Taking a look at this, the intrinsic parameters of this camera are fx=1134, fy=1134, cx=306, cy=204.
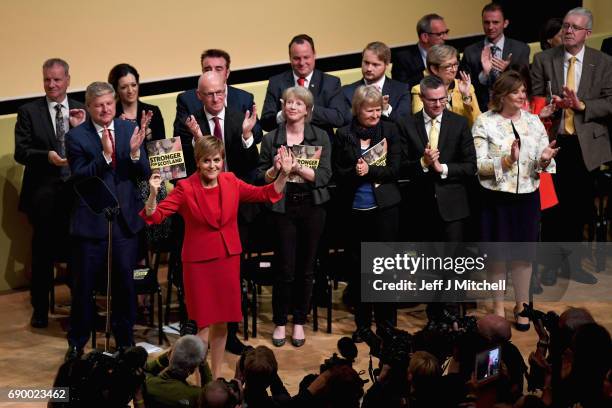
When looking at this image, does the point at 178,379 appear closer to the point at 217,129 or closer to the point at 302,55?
the point at 217,129

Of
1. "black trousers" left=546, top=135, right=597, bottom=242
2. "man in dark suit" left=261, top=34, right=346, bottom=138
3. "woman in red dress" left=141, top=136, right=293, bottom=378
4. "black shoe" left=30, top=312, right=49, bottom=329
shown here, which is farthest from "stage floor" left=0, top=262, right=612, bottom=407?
"man in dark suit" left=261, top=34, right=346, bottom=138

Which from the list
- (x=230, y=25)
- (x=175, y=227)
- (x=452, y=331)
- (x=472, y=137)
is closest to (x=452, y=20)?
(x=230, y=25)

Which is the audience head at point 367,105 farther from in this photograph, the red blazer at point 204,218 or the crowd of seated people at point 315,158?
the red blazer at point 204,218

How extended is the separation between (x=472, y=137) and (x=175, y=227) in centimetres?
206

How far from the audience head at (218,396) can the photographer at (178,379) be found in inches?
17.0

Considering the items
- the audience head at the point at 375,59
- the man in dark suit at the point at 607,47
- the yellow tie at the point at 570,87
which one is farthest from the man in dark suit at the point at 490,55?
the audience head at the point at 375,59

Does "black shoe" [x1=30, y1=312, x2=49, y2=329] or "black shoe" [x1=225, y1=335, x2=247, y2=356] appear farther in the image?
"black shoe" [x1=30, y1=312, x2=49, y2=329]

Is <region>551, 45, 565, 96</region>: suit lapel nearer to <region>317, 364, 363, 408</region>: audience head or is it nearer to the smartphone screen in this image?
the smartphone screen

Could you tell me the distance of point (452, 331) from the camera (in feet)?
18.1

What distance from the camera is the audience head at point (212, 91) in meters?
7.25

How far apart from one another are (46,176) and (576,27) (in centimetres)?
400

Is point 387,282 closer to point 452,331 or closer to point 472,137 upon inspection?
point 472,137

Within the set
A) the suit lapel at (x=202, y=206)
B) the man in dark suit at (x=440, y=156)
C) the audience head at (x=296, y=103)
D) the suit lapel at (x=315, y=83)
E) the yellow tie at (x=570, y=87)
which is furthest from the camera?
the yellow tie at (x=570, y=87)

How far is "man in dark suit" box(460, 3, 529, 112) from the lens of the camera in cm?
859
